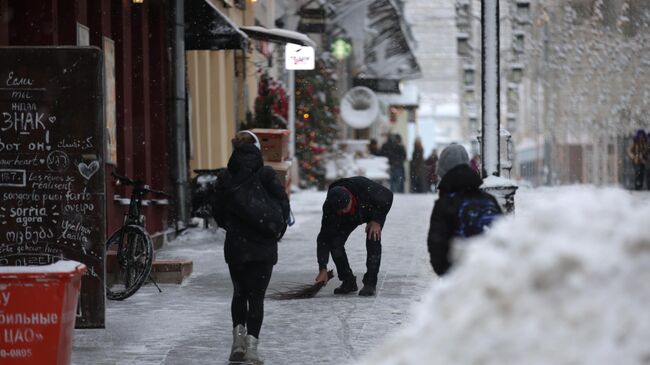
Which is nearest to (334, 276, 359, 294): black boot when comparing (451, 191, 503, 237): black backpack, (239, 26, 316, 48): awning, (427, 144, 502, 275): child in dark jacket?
(427, 144, 502, 275): child in dark jacket

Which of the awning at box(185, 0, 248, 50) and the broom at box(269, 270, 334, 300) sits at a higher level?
the awning at box(185, 0, 248, 50)

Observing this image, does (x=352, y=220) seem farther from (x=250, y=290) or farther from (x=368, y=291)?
(x=250, y=290)

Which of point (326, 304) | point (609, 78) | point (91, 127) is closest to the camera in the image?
point (91, 127)

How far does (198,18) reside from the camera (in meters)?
21.1

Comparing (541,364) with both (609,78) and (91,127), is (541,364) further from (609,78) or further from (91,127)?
(609,78)

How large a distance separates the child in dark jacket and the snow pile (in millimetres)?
3219

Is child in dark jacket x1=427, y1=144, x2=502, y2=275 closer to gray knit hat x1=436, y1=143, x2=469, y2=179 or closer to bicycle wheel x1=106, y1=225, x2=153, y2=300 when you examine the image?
gray knit hat x1=436, y1=143, x2=469, y2=179

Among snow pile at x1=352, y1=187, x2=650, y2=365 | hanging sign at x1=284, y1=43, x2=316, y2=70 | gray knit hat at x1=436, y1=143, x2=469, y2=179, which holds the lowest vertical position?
snow pile at x1=352, y1=187, x2=650, y2=365

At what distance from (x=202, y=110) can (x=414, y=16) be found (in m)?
50.2

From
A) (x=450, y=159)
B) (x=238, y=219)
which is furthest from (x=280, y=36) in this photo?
(x=450, y=159)

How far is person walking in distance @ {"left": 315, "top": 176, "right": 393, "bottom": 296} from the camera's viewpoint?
13086 millimetres

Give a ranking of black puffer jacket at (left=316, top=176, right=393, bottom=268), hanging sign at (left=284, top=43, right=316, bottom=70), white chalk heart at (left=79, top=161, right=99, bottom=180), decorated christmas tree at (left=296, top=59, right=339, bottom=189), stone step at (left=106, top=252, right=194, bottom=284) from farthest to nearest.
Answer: decorated christmas tree at (left=296, top=59, right=339, bottom=189) → hanging sign at (left=284, top=43, right=316, bottom=70) → stone step at (left=106, top=252, right=194, bottom=284) → black puffer jacket at (left=316, top=176, right=393, bottom=268) → white chalk heart at (left=79, top=161, right=99, bottom=180)

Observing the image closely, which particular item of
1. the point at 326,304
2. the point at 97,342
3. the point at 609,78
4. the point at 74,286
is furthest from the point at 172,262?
the point at 609,78

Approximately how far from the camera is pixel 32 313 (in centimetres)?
755
